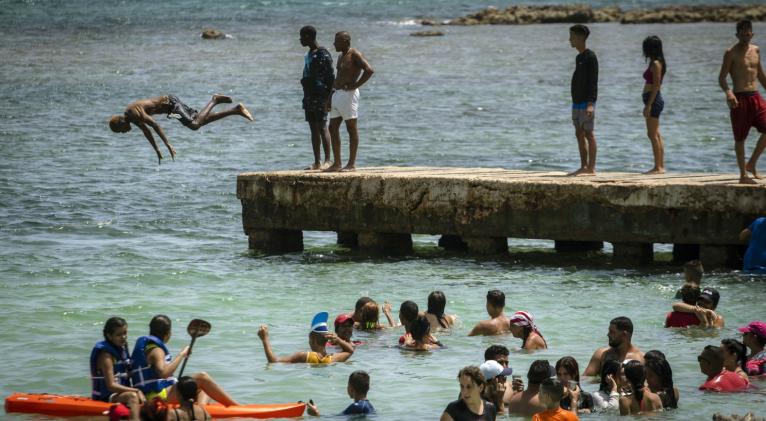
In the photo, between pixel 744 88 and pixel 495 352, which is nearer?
pixel 495 352

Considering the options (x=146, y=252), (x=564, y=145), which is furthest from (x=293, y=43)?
(x=146, y=252)

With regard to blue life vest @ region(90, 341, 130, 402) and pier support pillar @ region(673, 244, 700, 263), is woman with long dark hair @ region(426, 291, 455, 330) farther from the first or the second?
pier support pillar @ region(673, 244, 700, 263)

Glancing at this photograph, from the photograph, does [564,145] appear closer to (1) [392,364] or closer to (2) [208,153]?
(2) [208,153]

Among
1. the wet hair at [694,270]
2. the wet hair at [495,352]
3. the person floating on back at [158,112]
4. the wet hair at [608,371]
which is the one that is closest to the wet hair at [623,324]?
the wet hair at [608,371]

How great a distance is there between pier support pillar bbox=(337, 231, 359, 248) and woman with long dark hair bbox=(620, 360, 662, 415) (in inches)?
385

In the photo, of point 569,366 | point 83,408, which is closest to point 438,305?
point 569,366

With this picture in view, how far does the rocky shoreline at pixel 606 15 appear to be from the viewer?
9925 cm

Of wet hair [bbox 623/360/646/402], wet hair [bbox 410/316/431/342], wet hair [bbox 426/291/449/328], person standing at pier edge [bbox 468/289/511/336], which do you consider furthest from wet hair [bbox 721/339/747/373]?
wet hair [bbox 426/291/449/328]

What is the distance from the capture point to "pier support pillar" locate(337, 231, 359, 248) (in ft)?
75.0

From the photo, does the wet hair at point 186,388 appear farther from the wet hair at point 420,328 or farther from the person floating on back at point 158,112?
→ the person floating on back at point 158,112

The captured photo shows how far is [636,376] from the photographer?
13.3 metres

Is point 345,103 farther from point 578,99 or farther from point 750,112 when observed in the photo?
point 750,112

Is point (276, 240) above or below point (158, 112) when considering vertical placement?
below

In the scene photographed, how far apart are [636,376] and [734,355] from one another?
5.69 feet
